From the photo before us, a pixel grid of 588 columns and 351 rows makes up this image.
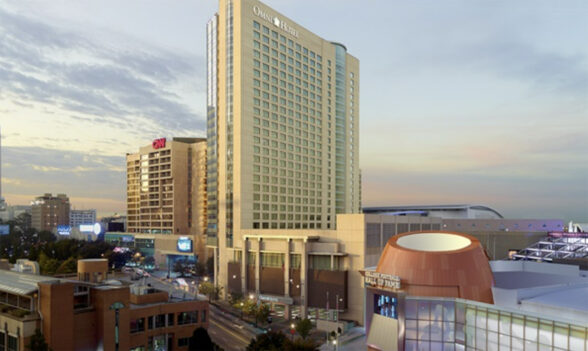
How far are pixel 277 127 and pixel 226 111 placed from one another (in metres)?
18.3

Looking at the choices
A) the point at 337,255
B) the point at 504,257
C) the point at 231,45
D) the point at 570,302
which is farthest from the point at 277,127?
the point at 570,302

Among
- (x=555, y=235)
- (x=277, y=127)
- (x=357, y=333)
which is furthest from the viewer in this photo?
(x=555, y=235)

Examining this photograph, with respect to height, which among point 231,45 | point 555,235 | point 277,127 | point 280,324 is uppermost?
point 231,45

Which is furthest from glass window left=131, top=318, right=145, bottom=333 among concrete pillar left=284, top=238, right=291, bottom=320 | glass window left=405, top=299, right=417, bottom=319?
glass window left=405, top=299, right=417, bottom=319

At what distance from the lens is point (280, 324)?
298 feet

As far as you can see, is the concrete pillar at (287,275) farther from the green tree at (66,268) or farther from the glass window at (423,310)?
the green tree at (66,268)

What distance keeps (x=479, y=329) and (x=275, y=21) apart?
112126 mm

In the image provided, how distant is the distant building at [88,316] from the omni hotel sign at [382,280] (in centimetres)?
3430

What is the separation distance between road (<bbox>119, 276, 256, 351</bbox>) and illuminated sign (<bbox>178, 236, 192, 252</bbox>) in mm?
65165

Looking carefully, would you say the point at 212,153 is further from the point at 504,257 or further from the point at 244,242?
the point at 504,257

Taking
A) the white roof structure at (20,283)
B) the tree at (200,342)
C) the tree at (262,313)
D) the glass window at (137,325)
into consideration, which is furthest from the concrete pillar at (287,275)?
the white roof structure at (20,283)

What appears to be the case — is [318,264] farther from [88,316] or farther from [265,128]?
[265,128]

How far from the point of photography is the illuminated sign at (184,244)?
165875 millimetres

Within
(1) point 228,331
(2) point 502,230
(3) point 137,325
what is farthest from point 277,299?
(2) point 502,230
